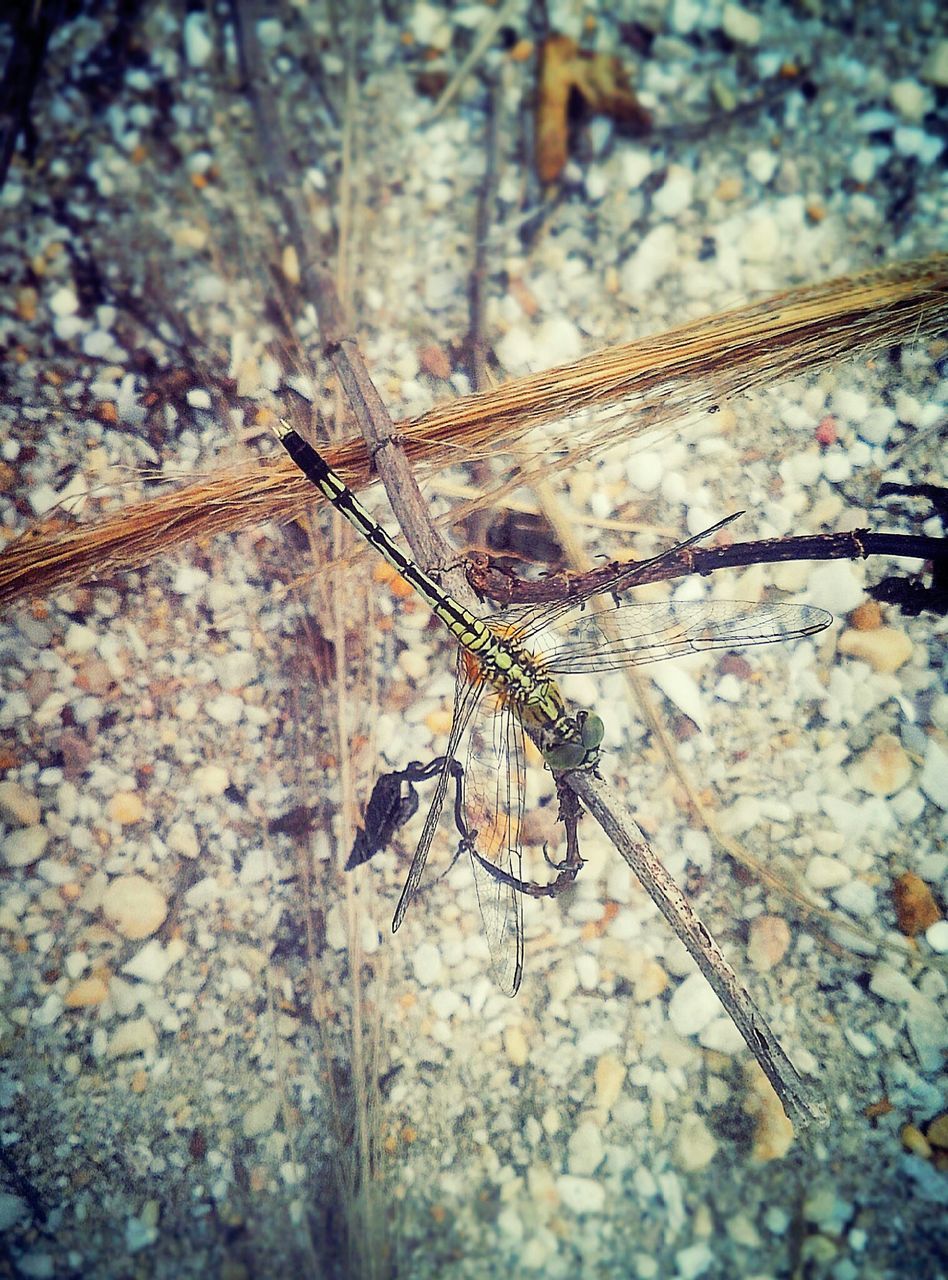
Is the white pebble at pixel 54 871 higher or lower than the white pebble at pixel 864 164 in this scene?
lower

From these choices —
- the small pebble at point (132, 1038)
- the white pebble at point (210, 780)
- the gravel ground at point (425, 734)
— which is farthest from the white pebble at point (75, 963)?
the white pebble at point (210, 780)

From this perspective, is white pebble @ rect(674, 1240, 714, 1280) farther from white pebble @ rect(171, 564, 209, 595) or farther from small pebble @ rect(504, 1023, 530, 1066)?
white pebble @ rect(171, 564, 209, 595)

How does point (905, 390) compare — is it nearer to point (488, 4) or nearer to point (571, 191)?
point (571, 191)

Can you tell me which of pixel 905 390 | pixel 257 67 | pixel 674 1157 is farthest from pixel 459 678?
pixel 257 67

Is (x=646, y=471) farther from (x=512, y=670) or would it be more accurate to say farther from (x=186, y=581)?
(x=186, y=581)

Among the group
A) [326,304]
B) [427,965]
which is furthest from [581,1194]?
[326,304]

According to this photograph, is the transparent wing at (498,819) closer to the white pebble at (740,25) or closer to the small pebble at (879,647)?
the small pebble at (879,647)
